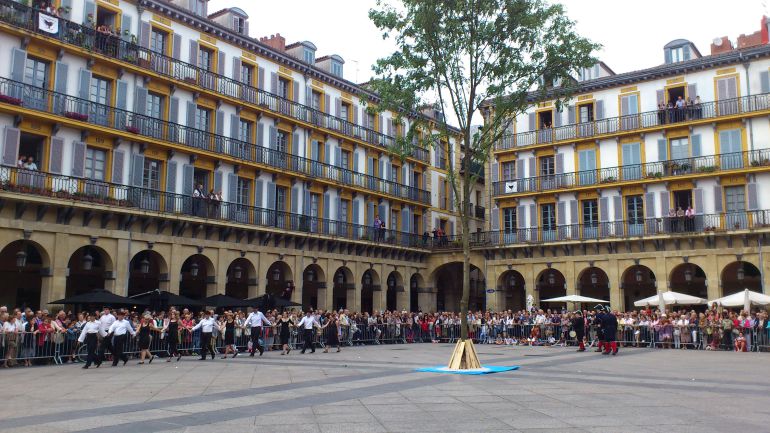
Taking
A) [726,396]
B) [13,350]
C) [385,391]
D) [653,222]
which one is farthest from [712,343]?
[13,350]

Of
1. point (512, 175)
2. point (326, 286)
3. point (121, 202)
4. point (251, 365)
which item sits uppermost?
point (512, 175)

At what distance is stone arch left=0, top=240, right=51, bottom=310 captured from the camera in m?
29.3

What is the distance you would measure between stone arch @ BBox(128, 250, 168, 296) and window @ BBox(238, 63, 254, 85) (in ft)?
34.0

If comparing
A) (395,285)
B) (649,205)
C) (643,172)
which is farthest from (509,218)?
(649,205)

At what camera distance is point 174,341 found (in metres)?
23.3

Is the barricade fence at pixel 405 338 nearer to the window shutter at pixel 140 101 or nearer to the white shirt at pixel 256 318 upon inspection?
the white shirt at pixel 256 318

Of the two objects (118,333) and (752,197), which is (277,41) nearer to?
(118,333)

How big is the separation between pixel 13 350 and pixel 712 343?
2587 cm

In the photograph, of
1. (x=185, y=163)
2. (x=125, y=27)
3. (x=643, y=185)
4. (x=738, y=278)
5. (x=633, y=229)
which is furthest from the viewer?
(x=643, y=185)

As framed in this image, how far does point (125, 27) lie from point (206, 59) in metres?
4.81

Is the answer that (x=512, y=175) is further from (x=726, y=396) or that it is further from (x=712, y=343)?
(x=726, y=396)

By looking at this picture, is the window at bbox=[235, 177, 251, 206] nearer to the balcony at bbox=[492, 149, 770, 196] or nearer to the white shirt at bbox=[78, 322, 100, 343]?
the white shirt at bbox=[78, 322, 100, 343]

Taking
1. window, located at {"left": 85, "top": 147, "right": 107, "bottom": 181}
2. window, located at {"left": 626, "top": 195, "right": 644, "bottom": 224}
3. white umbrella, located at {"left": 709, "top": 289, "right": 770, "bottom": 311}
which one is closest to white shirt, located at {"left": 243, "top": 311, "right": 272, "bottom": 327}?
window, located at {"left": 85, "top": 147, "right": 107, "bottom": 181}

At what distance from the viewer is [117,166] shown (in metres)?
29.5
